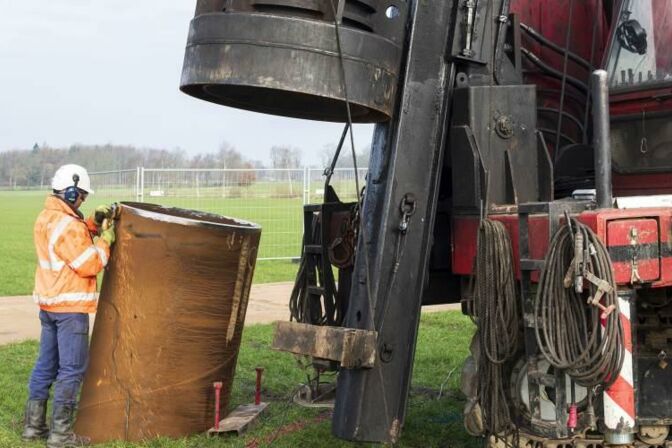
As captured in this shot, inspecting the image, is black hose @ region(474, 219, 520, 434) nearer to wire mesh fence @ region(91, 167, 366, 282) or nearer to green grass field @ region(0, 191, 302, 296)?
green grass field @ region(0, 191, 302, 296)

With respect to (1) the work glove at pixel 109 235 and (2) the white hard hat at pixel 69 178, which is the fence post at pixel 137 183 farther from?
(1) the work glove at pixel 109 235

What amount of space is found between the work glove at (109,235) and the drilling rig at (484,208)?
152cm

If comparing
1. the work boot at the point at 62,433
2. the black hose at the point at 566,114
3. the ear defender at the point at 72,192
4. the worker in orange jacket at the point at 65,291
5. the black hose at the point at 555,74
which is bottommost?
the work boot at the point at 62,433

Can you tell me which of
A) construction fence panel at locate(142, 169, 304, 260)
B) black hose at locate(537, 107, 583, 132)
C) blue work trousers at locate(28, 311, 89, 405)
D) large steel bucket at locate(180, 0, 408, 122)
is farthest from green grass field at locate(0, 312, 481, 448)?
construction fence panel at locate(142, 169, 304, 260)

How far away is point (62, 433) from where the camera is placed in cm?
557

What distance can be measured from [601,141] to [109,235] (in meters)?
3.21

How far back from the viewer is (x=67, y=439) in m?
5.56

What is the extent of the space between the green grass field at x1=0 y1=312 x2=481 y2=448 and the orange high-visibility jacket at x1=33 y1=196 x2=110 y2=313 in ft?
3.04

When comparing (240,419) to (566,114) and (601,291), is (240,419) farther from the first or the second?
(601,291)

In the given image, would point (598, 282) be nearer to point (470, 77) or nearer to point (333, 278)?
point (470, 77)

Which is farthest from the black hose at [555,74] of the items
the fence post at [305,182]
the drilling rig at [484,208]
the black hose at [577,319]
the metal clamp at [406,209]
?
the fence post at [305,182]

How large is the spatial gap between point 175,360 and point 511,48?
9.25 ft

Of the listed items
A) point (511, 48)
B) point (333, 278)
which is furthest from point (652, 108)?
point (333, 278)

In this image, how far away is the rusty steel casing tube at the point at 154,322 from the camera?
18.3 ft
